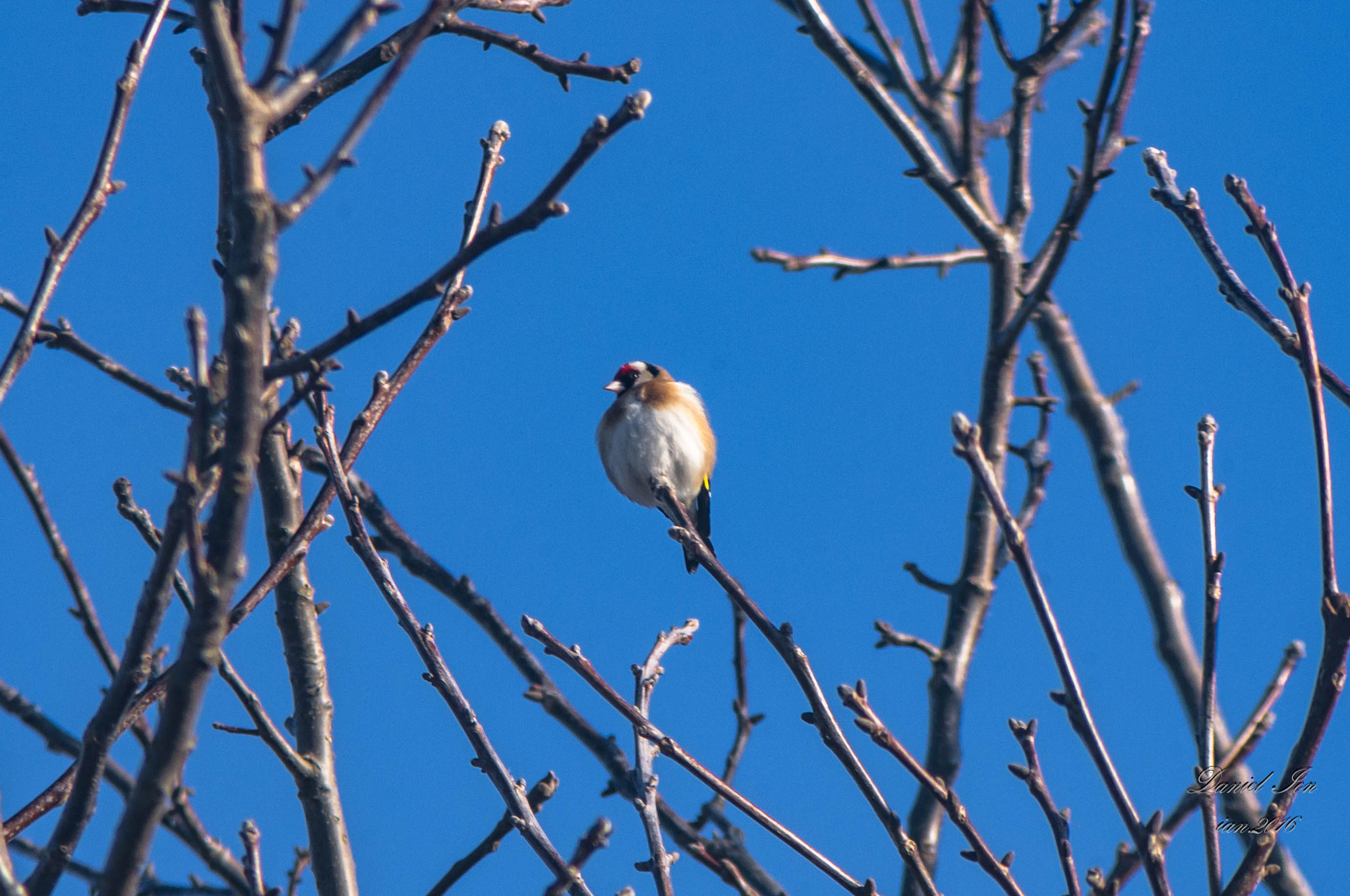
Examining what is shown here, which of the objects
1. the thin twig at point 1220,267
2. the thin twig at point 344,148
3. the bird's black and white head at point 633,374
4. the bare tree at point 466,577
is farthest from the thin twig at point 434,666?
the bird's black and white head at point 633,374

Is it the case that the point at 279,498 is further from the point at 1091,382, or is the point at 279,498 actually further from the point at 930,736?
the point at 1091,382

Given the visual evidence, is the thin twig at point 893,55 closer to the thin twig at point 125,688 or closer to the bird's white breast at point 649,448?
the bird's white breast at point 649,448

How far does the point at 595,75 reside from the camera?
3.40 metres

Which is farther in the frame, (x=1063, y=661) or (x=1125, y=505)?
(x=1125, y=505)

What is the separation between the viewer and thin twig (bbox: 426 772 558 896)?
2498 millimetres

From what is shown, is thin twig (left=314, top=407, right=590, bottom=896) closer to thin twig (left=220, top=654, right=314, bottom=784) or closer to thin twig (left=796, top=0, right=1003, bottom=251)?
thin twig (left=220, top=654, right=314, bottom=784)

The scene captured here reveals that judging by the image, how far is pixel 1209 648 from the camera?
1.96 metres

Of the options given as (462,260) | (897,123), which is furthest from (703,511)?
(462,260)

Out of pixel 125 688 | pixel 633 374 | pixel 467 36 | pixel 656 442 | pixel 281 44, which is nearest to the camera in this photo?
pixel 281 44

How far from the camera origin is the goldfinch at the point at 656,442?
6113 millimetres

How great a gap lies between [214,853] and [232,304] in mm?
1828

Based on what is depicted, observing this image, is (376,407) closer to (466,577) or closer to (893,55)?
(466,577)

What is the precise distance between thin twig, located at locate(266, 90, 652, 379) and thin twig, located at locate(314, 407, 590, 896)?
0.79 metres

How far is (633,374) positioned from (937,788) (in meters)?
5.17
